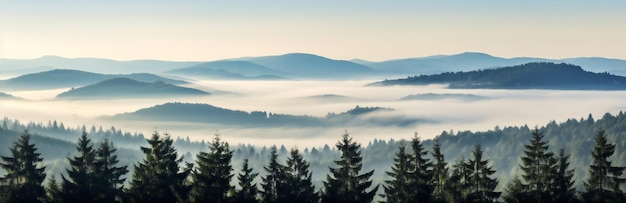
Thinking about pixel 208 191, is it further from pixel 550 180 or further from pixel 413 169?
pixel 550 180

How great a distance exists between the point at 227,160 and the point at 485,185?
22018mm

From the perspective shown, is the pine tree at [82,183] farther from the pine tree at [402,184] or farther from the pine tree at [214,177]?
the pine tree at [402,184]

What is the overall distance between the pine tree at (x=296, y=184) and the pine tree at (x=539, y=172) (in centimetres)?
1860

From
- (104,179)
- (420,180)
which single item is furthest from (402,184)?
(104,179)

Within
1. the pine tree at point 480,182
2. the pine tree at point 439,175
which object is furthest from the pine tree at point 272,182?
the pine tree at point 480,182

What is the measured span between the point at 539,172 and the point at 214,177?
27.6 m

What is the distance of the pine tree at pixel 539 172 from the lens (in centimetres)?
6134

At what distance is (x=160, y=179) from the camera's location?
197ft

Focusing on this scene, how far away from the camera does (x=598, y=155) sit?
2367 inches

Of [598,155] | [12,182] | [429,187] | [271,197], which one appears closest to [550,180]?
[598,155]

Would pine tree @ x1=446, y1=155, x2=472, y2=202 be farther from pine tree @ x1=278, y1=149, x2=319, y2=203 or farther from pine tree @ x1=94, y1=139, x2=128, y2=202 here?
pine tree @ x1=94, y1=139, x2=128, y2=202

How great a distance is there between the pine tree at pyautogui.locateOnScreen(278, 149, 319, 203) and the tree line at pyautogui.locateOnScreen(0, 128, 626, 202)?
3.4 inches

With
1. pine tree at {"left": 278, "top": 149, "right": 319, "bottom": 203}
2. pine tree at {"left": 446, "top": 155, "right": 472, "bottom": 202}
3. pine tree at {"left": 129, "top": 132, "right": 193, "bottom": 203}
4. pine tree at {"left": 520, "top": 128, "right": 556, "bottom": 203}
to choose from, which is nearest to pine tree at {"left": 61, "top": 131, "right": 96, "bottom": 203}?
pine tree at {"left": 129, "top": 132, "right": 193, "bottom": 203}

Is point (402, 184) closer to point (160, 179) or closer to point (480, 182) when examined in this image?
point (480, 182)
